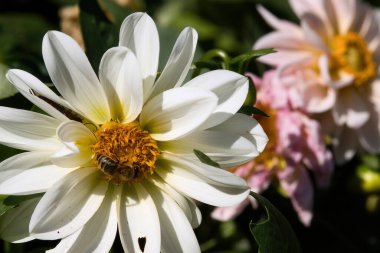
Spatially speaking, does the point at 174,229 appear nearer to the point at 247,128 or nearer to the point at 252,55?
the point at 247,128

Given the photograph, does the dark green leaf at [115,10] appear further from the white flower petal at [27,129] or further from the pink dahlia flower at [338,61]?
the white flower petal at [27,129]

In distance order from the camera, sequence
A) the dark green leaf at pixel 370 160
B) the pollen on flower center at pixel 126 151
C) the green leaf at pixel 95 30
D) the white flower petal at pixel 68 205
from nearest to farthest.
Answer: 1. the white flower petal at pixel 68 205
2. the pollen on flower center at pixel 126 151
3. the green leaf at pixel 95 30
4. the dark green leaf at pixel 370 160

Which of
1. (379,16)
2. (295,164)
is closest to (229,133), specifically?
(295,164)

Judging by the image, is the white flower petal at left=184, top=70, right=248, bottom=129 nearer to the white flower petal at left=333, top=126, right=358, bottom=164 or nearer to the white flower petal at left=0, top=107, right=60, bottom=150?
the white flower petal at left=0, top=107, right=60, bottom=150

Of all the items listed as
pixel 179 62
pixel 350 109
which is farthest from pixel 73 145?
pixel 350 109

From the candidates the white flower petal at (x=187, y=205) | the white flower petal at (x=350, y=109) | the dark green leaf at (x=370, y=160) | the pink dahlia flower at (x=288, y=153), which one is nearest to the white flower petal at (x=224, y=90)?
the white flower petal at (x=187, y=205)

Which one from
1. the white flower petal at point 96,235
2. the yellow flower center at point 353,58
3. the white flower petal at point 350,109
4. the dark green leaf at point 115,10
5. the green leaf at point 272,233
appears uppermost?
the dark green leaf at point 115,10
